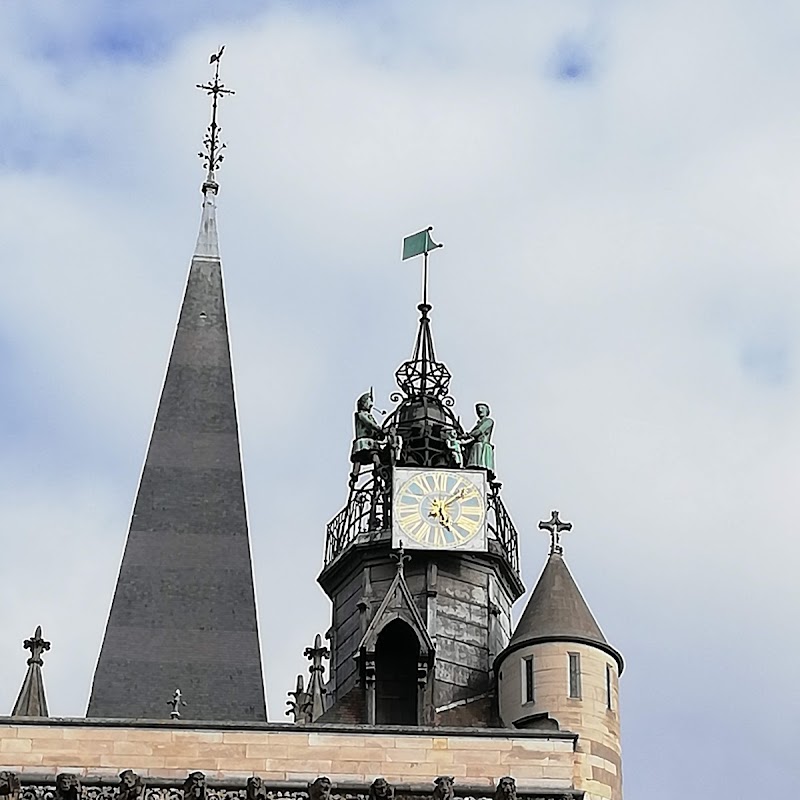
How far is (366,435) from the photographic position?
1588 inches

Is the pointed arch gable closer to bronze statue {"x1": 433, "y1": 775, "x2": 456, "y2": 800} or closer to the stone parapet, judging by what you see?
the stone parapet

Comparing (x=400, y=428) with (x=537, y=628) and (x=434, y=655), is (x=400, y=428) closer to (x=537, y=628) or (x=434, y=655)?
(x=434, y=655)

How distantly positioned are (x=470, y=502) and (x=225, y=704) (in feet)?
18.6

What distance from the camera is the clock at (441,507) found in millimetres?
37625

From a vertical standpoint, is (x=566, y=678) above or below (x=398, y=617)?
below

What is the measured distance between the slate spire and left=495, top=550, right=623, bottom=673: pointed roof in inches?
214

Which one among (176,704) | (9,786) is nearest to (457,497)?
(176,704)

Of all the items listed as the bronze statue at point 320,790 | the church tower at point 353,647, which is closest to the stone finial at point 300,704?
the church tower at point 353,647

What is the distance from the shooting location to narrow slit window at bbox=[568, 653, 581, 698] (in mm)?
31750

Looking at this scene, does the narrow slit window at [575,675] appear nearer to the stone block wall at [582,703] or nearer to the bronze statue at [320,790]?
the stone block wall at [582,703]

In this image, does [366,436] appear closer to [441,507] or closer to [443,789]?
[441,507]

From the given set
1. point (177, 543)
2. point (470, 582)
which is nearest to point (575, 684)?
point (470, 582)

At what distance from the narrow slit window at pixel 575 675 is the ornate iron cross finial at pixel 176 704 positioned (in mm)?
5848

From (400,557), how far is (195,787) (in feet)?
29.5
